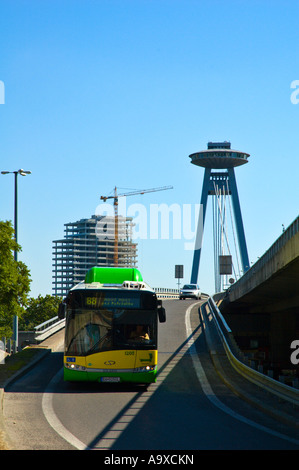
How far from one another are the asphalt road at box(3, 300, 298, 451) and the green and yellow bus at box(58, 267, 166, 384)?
1.82 ft

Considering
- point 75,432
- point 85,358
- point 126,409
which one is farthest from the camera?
point 85,358

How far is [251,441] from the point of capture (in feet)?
40.0

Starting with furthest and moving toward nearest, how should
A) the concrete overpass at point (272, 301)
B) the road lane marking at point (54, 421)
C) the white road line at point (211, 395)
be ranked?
the concrete overpass at point (272, 301) → the white road line at point (211, 395) → the road lane marking at point (54, 421)

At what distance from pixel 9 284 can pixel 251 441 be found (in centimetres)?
2657

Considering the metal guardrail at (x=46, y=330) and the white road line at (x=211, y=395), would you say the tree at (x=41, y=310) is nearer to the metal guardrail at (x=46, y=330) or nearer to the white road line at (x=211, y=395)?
the metal guardrail at (x=46, y=330)

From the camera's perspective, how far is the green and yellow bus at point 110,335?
783 inches

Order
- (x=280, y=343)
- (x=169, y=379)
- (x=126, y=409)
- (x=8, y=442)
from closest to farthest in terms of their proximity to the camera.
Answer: (x=8, y=442), (x=126, y=409), (x=169, y=379), (x=280, y=343)

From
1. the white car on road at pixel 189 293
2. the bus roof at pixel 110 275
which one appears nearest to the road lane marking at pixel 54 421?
the bus roof at pixel 110 275

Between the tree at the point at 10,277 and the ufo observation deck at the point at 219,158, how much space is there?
12859 centimetres

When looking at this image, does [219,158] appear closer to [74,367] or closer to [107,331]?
[107,331]

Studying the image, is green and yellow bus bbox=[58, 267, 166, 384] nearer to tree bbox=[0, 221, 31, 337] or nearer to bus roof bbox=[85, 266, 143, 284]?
bus roof bbox=[85, 266, 143, 284]

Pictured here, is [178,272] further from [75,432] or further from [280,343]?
[75,432]

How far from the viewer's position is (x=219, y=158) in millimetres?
166375

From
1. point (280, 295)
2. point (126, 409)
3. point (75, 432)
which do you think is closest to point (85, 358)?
point (126, 409)
